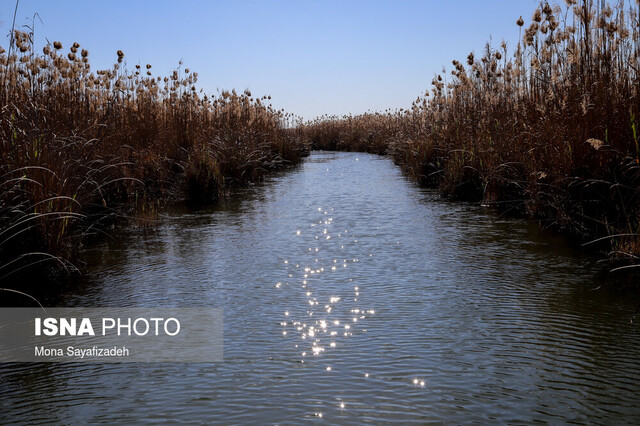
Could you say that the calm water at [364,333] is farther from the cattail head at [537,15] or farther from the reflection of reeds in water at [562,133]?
the cattail head at [537,15]

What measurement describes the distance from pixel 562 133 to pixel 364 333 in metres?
3.89

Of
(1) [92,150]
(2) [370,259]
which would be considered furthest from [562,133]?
(1) [92,150]

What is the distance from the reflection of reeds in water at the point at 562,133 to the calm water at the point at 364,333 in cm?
46

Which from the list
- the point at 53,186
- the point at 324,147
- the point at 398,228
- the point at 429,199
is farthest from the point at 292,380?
the point at 324,147

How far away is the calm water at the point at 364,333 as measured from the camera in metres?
2.65

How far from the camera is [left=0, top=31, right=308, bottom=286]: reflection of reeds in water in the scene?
4816 millimetres

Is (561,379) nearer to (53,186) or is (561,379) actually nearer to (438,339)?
(438,339)

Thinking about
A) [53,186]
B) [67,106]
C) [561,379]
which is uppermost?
[67,106]

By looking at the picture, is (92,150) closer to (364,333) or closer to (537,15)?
(364,333)

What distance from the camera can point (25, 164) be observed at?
4.91 metres

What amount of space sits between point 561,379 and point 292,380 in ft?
3.99

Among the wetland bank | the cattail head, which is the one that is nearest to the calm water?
the wetland bank

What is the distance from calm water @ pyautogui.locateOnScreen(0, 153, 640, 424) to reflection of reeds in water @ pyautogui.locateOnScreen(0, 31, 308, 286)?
58cm

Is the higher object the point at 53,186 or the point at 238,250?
the point at 53,186
